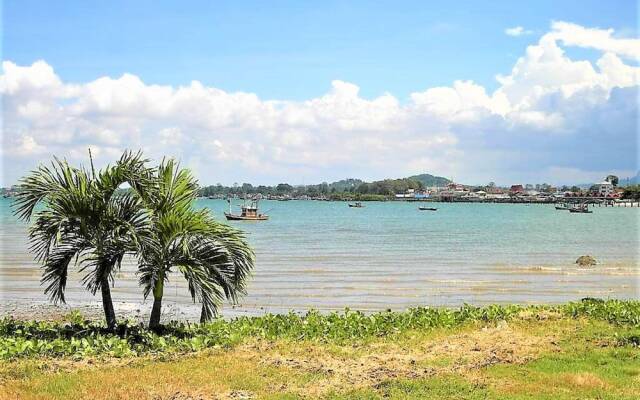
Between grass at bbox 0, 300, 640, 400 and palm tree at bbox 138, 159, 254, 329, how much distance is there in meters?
0.88

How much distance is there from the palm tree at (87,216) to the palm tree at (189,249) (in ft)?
1.03

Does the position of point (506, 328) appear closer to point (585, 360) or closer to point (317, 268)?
point (585, 360)

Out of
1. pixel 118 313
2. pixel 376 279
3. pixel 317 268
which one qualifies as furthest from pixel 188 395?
pixel 317 268

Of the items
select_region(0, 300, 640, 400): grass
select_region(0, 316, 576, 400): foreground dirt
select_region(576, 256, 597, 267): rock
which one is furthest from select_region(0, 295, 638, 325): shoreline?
select_region(576, 256, 597, 267): rock

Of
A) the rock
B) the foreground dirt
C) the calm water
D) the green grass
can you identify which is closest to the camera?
the foreground dirt

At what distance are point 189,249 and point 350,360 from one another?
365 centimetres

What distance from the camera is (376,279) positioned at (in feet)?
96.4

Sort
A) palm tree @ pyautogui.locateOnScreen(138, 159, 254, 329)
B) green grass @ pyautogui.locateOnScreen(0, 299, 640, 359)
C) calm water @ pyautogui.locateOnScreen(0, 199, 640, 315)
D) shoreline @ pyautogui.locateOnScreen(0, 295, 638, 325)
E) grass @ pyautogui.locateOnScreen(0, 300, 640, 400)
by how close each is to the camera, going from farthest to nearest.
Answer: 1. calm water @ pyautogui.locateOnScreen(0, 199, 640, 315)
2. shoreline @ pyautogui.locateOnScreen(0, 295, 638, 325)
3. palm tree @ pyautogui.locateOnScreen(138, 159, 254, 329)
4. green grass @ pyautogui.locateOnScreen(0, 299, 640, 359)
5. grass @ pyautogui.locateOnScreen(0, 300, 640, 400)

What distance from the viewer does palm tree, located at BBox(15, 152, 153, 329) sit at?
11719 millimetres

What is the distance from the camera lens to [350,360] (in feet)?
34.9

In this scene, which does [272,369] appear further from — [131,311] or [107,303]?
[131,311]

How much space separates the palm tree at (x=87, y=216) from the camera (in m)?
11.7

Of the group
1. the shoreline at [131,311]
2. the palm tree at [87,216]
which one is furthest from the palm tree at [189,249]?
the shoreline at [131,311]

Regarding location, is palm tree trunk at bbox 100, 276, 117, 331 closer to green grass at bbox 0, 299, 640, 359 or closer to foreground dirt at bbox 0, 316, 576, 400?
green grass at bbox 0, 299, 640, 359
